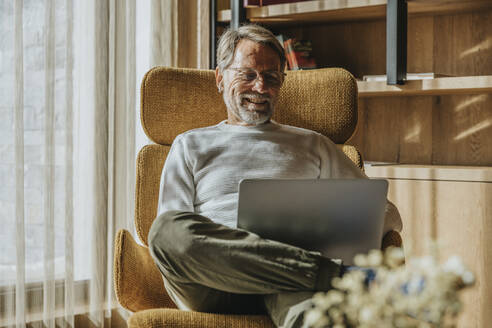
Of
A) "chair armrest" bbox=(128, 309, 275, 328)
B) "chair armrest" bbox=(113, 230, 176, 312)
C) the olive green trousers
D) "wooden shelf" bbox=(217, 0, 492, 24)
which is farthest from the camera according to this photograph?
"wooden shelf" bbox=(217, 0, 492, 24)

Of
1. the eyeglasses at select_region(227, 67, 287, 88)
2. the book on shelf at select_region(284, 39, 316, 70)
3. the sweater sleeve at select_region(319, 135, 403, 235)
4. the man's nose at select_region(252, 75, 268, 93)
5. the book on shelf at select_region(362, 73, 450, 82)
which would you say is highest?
the book on shelf at select_region(284, 39, 316, 70)

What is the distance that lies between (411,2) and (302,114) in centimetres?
75

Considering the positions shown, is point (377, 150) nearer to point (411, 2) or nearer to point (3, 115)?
point (411, 2)

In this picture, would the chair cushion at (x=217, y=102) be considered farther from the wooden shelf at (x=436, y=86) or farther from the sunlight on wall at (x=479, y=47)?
the sunlight on wall at (x=479, y=47)

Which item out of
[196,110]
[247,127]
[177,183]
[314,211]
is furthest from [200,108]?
[314,211]

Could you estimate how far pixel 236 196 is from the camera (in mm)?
1572

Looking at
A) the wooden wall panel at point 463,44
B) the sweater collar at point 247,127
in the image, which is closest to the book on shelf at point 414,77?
the wooden wall panel at point 463,44

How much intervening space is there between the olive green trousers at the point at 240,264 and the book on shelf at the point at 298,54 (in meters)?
1.37

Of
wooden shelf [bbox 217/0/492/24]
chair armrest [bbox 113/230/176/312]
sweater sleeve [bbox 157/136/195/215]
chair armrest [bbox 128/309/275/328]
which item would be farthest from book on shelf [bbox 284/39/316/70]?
chair armrest [bbox 128/309/275/328]

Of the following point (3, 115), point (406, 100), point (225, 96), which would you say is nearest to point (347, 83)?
point (225, 96)

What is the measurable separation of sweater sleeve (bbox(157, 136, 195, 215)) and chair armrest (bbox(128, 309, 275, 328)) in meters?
0.33

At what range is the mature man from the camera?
115 centimetres

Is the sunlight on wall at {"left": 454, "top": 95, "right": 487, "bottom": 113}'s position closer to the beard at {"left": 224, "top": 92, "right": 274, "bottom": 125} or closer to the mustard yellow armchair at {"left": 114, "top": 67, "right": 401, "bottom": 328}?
the mustard yellow armchair at {"left": 114, "top": 67, "right": 401, "bottom": 328}

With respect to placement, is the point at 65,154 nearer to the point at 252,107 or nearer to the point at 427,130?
the point at 252,107
